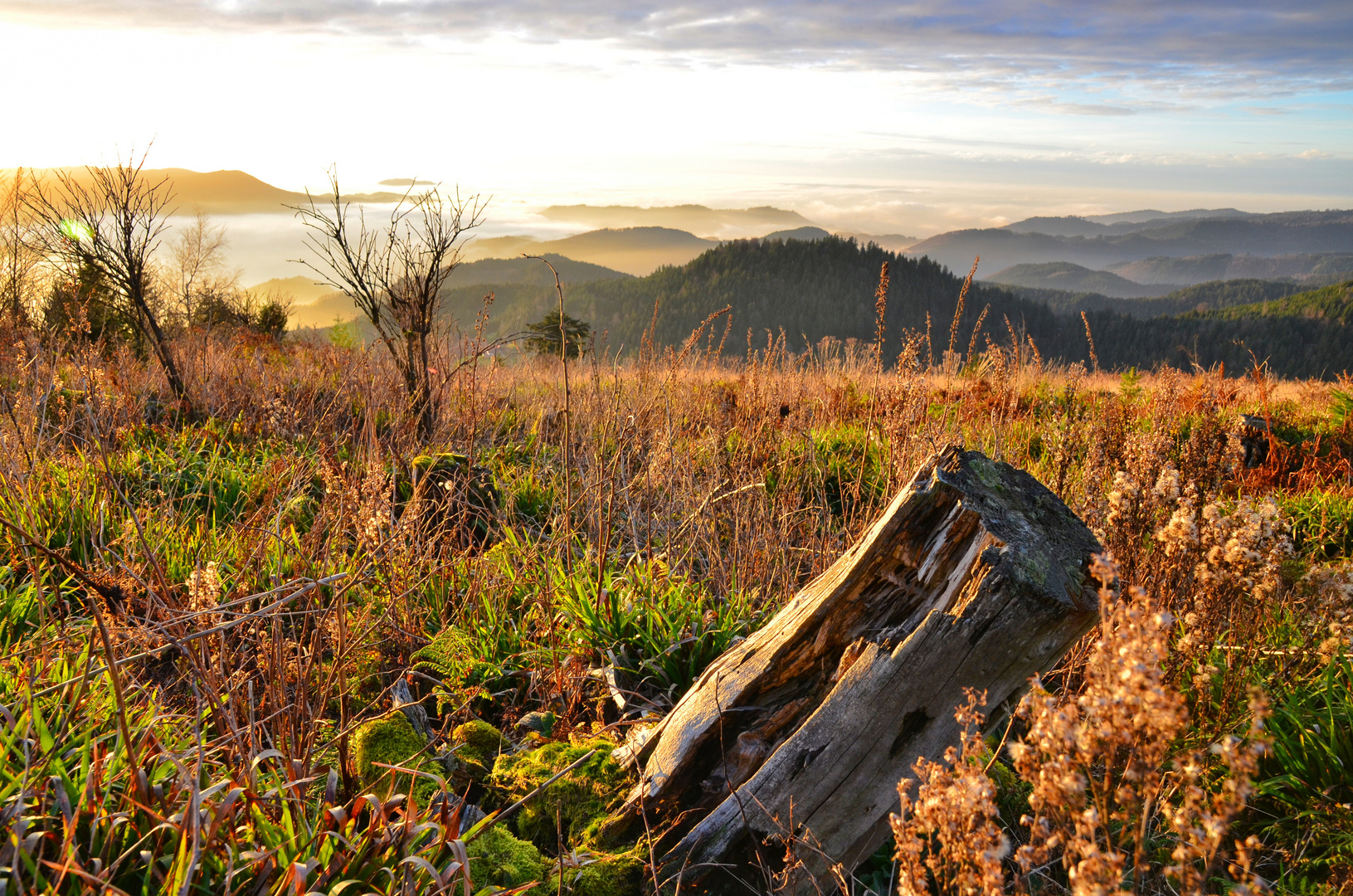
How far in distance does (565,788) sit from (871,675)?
0.97m

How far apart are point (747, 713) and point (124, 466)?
16.0ft

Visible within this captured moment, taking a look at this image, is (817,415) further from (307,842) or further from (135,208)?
(135,208)

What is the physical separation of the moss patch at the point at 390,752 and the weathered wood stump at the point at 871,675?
61 centimetres

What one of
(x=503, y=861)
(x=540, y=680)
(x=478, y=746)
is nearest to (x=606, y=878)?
(x=503, y=861)

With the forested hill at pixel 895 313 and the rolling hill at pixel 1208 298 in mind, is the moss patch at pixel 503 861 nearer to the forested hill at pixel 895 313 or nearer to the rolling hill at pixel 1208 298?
the forested hill at pixel 895 313

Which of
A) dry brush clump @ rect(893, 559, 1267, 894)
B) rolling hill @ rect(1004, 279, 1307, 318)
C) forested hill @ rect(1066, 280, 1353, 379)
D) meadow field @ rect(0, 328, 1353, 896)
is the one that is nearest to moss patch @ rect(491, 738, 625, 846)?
meadow field @ rect(0, 328, 1353, 896)

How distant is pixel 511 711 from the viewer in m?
2.80

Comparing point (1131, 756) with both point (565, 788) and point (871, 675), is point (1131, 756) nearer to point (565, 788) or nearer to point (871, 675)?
A: point (871, 675)

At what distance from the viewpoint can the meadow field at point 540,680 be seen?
1.12 metres

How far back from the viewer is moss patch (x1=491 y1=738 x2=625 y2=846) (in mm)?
2068

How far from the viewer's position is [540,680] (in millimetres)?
2840

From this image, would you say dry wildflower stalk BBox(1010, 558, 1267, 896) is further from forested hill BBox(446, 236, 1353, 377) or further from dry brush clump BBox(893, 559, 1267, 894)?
forested hill BBox(446, 236, 1353, 377)

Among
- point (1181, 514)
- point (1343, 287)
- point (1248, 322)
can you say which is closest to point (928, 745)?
point (1181, 514)

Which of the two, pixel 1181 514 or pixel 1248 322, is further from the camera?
pixel 1248 322
